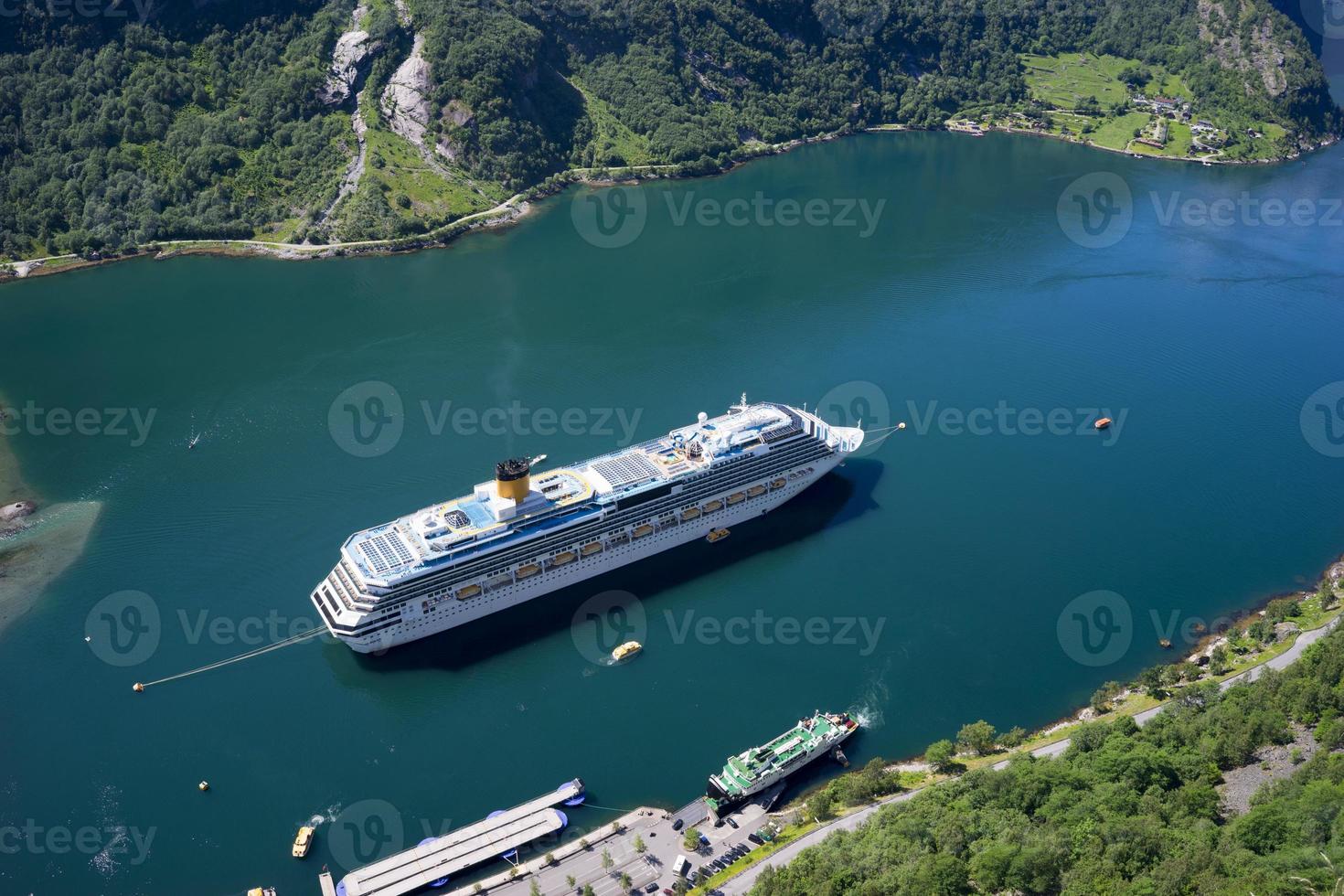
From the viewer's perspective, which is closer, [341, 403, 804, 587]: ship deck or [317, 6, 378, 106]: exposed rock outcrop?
[341, 403, 804, 587]: ship deck

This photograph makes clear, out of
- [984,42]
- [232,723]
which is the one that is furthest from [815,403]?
[984,42]

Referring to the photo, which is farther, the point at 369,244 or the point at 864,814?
the point at 369,244

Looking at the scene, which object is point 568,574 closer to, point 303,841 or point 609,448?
point 609,448

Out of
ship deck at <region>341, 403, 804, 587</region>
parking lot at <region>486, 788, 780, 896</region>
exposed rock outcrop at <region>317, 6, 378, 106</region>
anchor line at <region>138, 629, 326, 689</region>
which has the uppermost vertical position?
exposed rock outcrop at <region>317, 6, 378, 106</region>

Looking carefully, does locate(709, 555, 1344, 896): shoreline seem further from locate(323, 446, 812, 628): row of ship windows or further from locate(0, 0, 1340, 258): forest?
locate(0, 0, 1340, 258): forest

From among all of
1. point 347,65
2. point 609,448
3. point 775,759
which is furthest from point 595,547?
point 347,65

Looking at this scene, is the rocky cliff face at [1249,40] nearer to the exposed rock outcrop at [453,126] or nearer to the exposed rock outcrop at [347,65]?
the exposed rock outcrop at [453,126]

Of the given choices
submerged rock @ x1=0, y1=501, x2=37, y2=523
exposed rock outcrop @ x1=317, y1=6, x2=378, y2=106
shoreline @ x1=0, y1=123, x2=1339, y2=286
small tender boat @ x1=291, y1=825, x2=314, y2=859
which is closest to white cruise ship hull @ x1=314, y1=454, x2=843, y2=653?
small tender boat @ x1=291, y1=825, x2=314, y2=859
